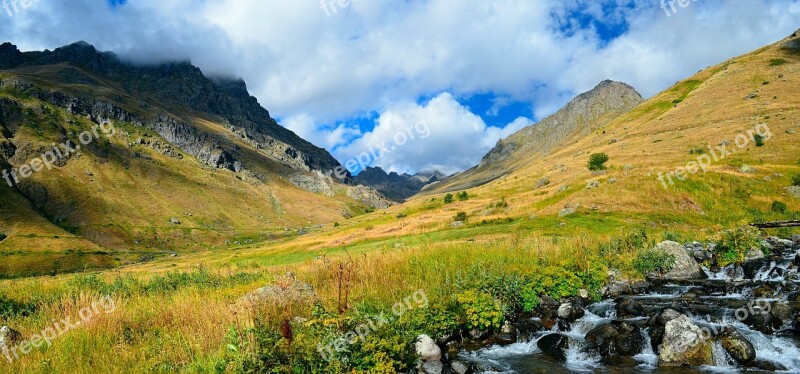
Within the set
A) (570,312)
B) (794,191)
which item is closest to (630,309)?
(570,312)

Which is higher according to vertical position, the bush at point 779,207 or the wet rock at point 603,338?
the bush at point 779,207

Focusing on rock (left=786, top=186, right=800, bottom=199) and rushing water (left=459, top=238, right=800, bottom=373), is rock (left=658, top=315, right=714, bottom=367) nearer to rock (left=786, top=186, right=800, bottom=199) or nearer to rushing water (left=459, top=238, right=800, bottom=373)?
rushing water (left=459, top=238, right=800, bottom=373)

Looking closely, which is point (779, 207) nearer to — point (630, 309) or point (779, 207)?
point (779, 207)

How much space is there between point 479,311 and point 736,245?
1855 cm

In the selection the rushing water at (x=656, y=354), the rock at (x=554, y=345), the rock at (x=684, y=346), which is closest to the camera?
the rushing water at (x=656, y=354)

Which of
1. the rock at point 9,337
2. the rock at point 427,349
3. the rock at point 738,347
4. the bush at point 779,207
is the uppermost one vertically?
the rock at point 9,337

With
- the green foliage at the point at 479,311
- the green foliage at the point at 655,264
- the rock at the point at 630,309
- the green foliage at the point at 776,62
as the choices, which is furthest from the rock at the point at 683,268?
the green foliage at the point at 776,62

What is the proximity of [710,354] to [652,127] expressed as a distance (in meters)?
132

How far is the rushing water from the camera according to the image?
1182 centimetres

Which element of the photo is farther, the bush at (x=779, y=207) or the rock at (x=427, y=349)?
the bush at (x=779, y=207)

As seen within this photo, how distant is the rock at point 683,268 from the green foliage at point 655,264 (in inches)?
10.0

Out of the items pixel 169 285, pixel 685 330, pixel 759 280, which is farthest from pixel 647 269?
pixel 169 285

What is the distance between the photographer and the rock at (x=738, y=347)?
1161 centimetres

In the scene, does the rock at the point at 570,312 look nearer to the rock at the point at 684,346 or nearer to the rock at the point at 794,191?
the rock at the point at 684,346
